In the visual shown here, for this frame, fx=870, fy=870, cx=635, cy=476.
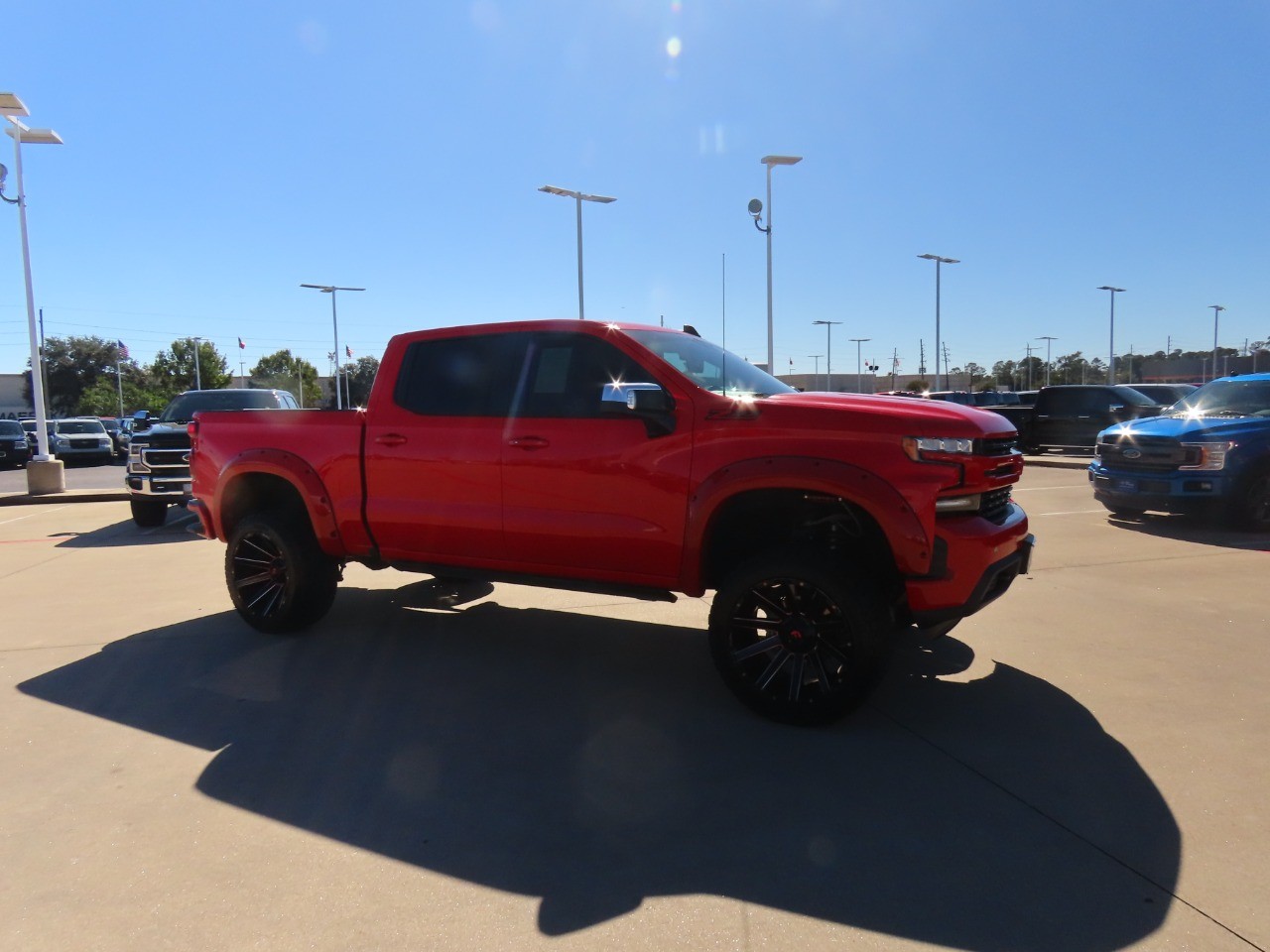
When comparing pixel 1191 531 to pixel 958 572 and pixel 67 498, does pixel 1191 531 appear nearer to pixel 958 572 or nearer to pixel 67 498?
pixel 958 572

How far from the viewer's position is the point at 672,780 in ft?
11.7

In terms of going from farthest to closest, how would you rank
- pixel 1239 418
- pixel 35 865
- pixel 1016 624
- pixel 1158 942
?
pixel 1239 418 → pixel 1016 624 → pixel 35 865 → pixel 1158 942

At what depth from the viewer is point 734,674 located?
4188 millimetres

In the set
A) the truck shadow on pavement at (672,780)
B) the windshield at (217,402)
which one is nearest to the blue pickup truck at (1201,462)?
the truck shadow on pavement at (672,780)

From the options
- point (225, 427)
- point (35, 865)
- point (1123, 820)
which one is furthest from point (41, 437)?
point (1123, 820)

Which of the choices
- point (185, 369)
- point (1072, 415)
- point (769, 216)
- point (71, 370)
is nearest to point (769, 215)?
point (769, 216)

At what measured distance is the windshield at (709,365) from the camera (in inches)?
186

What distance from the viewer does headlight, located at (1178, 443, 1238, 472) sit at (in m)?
9.41

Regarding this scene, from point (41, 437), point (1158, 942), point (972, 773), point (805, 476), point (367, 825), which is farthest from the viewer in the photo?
point (41, 437)

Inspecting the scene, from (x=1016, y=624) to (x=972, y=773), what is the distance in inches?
101

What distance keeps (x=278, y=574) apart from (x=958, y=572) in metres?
4.28

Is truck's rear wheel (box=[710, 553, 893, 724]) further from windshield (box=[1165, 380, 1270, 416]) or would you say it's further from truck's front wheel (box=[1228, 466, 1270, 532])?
windshield (box=[1165, 380, 1270, 416])

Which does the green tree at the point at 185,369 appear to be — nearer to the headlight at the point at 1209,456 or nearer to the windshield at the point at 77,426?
the windshield at the point at 77,426

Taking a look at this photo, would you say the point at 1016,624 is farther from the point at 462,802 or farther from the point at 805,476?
the point at 462,802
